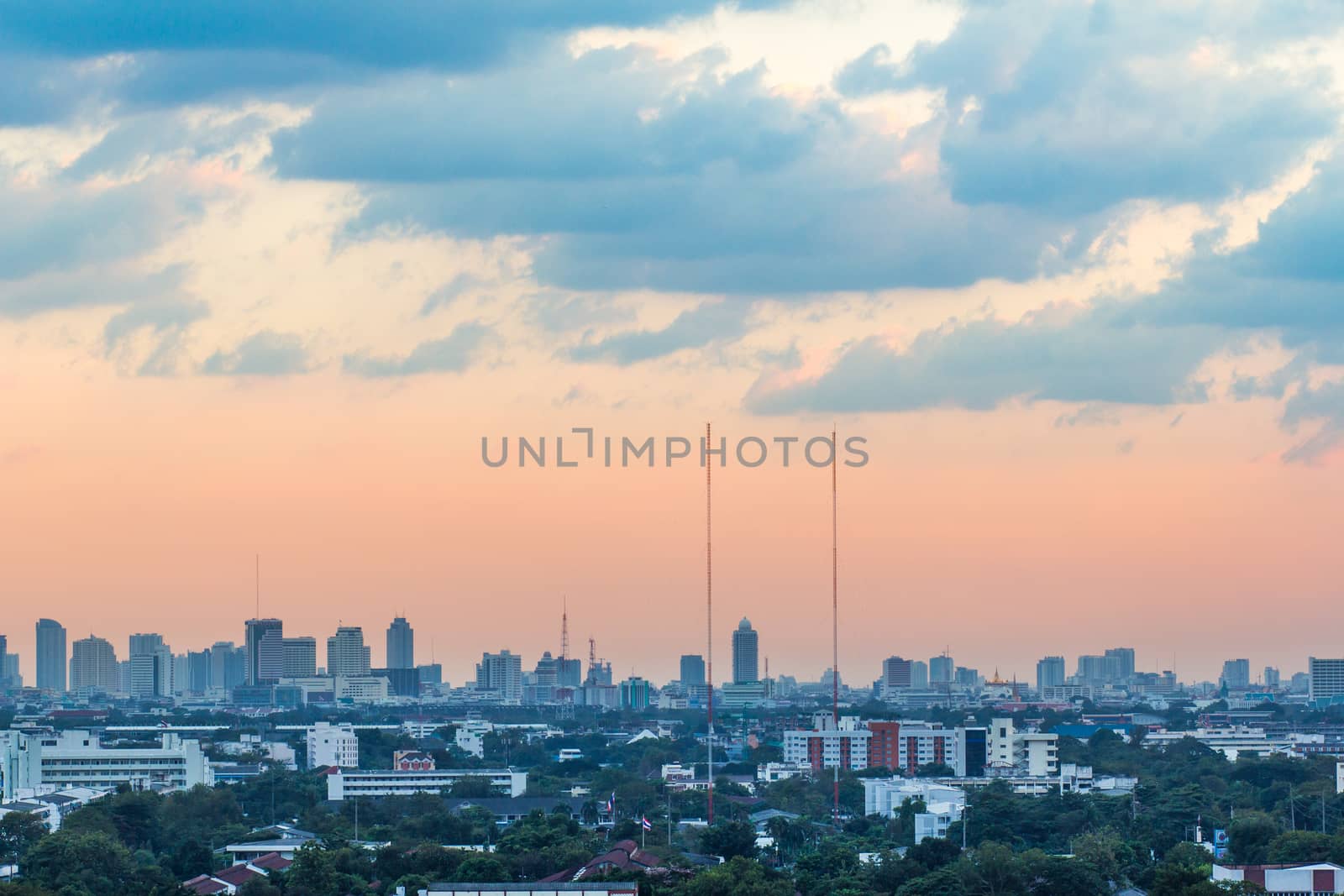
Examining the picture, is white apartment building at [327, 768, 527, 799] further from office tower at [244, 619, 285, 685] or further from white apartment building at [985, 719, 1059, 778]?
office tower at [244, 619, 285, 685]

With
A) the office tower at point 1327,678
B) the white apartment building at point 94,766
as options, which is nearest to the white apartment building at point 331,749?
the white apartment building at point 94,766

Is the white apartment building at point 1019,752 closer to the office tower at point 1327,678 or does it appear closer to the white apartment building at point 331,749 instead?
the white apartment building at point 331,749

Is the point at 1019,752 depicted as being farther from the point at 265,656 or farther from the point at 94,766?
the point at 265,656

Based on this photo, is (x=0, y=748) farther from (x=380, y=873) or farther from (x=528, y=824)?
(x=380, y=873)

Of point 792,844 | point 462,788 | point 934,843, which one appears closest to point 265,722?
point 462,788

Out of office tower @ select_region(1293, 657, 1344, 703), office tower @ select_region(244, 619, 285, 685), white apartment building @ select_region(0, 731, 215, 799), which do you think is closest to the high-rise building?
office tower @ select_region(1293, 657, 1344, 703)

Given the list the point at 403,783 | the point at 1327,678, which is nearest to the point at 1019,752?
the point at 403,783
